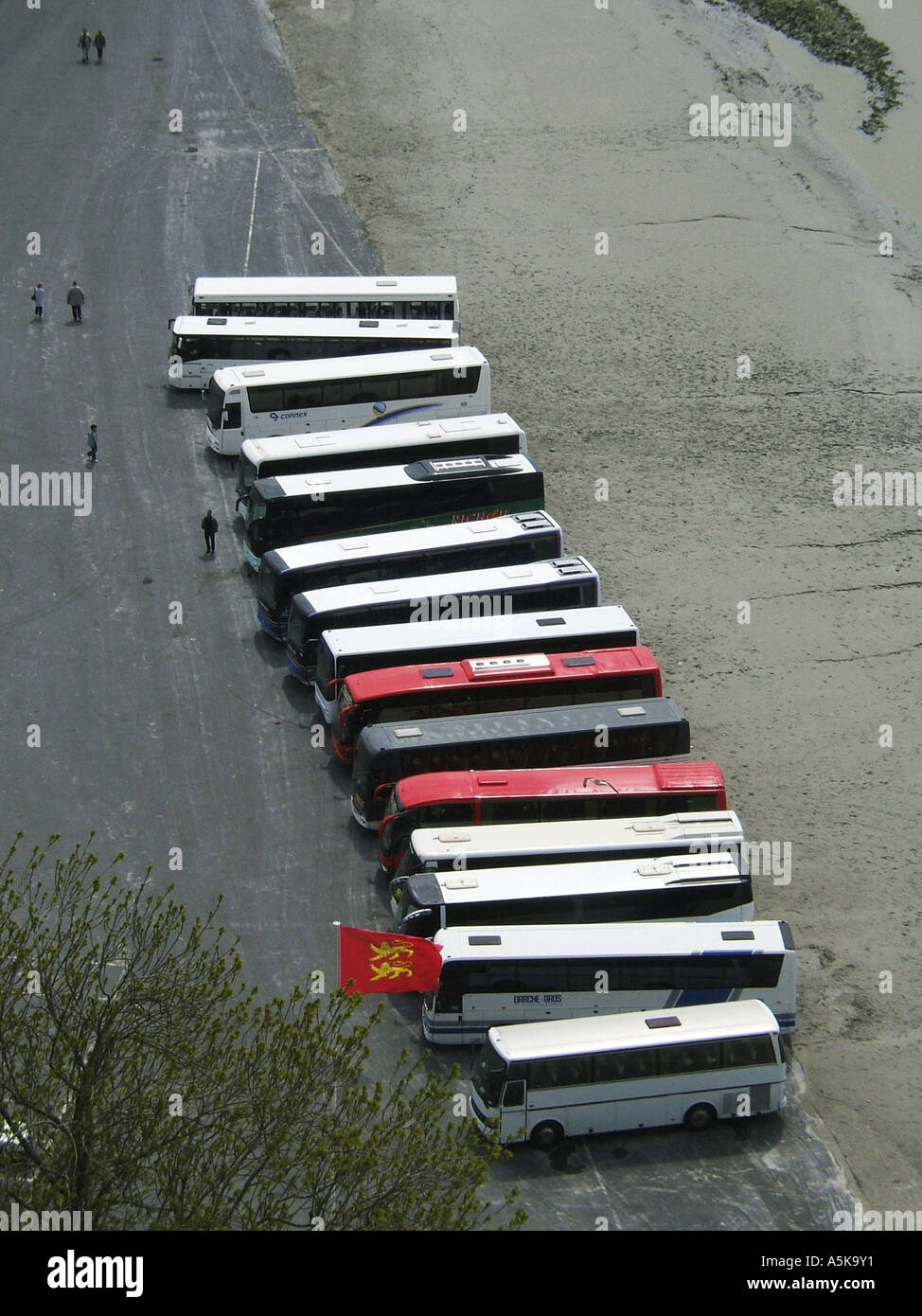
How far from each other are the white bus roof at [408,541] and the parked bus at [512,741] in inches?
276

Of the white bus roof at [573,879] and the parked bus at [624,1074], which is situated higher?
the white bus roof at [573,879]

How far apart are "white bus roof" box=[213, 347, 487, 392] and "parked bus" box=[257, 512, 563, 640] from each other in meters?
8.11

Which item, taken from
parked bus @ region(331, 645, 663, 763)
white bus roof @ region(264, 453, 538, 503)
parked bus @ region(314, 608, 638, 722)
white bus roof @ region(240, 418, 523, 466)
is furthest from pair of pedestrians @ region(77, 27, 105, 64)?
parked bus @ region(331, 645, 663, 763)

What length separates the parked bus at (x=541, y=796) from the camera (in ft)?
122

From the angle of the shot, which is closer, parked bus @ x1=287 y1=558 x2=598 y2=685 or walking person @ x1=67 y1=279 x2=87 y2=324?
parked bus @ x1=287 y1=558 x2=598 y2=685

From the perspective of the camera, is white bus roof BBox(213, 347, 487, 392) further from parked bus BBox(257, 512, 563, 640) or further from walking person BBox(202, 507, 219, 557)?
parked bus BBox(257, 512, 563, 640)

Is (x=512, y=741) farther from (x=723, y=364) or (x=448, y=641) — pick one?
(x=723, y=364)

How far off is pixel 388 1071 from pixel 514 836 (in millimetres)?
5776

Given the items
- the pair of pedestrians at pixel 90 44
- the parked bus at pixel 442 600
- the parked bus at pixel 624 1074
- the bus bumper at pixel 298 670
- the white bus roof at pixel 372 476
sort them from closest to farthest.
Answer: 1. the parked bus at pixel 624 1074
2. the parked bus at pixel 442 600
3. the bus bumper at pixel 298 670
4. the white bus roof at pixel 372 476
5. the pair of pedestrians at pixel 90 44

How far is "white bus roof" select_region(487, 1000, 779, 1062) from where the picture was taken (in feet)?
103

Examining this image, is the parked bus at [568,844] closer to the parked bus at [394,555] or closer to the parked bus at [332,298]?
the parked bus at [394,555]

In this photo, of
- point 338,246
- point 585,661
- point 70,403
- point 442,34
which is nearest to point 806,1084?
point 585,661

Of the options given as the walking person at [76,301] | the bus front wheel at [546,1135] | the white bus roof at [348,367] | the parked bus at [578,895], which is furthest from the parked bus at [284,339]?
the bus front wheel at [546,1135]
